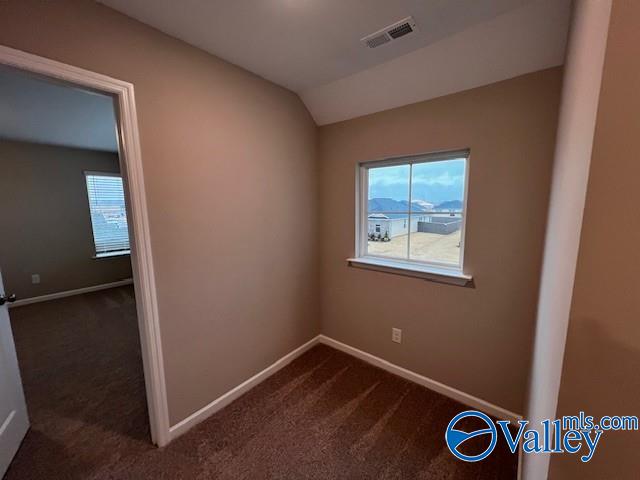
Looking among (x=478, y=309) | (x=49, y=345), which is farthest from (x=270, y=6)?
(x=49, y=345)

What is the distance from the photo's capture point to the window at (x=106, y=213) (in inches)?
165

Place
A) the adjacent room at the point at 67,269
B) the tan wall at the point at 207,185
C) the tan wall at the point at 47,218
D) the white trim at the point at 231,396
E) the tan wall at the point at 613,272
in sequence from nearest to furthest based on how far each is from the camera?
the tan wall at the point at 613,272, the tan wall at the point at 207,185, the white trim at the point at 231,396, the adjacent room at the point at 67,269, the tan wall at the point at 47,218

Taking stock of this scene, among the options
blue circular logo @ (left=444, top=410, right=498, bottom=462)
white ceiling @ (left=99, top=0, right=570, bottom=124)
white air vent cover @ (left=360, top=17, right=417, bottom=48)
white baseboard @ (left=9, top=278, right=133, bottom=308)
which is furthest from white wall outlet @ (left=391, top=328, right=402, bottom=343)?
white baseboard @ (left=9, top=278, right=133, bottom=308)

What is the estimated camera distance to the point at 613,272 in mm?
480

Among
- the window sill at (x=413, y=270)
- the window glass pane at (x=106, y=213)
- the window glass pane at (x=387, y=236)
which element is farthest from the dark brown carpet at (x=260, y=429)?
the window glass pane at (x=106, y=213)

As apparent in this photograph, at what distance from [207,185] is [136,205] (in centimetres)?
41

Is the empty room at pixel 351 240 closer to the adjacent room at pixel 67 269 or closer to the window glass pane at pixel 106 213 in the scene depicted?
the adjacent room at pixel 67 269

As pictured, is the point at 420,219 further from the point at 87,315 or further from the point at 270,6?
the point at 87,315

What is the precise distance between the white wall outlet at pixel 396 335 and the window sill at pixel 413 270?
A: 486 millimetres

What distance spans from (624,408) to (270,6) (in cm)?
180

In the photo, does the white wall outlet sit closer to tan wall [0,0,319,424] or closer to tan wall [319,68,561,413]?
tan wall [319,68,561,413]

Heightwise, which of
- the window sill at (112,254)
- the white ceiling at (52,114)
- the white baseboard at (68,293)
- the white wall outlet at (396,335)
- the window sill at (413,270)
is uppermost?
the white ceiling at (52,114)

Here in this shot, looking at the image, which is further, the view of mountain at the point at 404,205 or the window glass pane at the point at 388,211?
the window glass pane at the point at 388,211

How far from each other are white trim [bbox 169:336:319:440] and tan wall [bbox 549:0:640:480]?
1.87m
